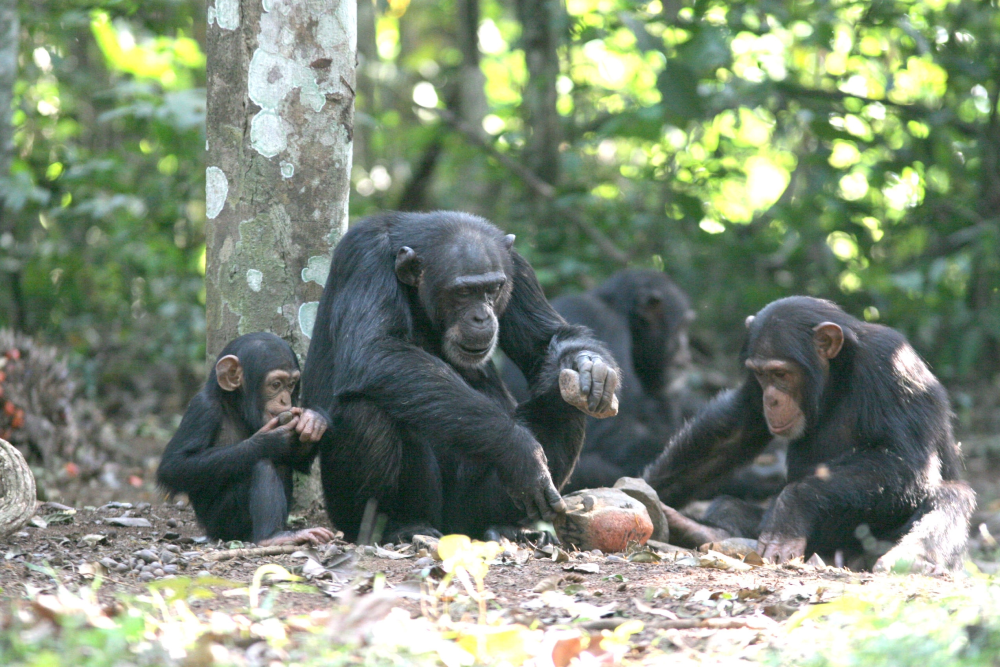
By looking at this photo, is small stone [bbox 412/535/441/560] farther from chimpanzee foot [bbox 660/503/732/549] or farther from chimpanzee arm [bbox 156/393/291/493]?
chimpanzee foot [bbox 660/503/732/549]

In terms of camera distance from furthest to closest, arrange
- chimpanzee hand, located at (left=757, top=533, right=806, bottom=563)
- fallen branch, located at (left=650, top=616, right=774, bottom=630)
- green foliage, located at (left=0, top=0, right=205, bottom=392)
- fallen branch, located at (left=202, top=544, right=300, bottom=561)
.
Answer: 1. green foliage, located at (left=0, top=0, right=205, bottom=392)
2. chimpanzee hand, located at (left=757, top=533, right=806, bottom=563)
3. fallen branch, located at (left=202, top=544, right=300, bottom=561)
4. fallen branch, located at (left=650, top=616, right=774, bottom=630)

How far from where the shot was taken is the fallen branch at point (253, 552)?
13.5 feet

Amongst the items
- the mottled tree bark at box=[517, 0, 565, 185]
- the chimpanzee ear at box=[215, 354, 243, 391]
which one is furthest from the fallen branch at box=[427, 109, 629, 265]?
the chimpanzee ear at box=[215, 354, 243, 391]

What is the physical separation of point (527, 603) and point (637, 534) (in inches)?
58.5

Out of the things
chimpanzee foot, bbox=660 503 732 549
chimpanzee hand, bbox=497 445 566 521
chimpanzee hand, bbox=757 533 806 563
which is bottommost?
chimpanzee foot, bbox=660 503 732 549

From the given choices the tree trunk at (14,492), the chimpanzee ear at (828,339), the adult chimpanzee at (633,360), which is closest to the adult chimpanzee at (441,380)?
the chimpanzee ear at (828,339)

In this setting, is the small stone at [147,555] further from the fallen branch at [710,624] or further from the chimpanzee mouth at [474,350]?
the fallen branch at [710,624]

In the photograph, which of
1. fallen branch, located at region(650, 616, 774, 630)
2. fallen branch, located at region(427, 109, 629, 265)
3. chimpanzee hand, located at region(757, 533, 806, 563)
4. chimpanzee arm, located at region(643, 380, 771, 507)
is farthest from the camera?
fallen branch, located at region(427, 109, 629, 265)

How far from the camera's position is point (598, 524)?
4.70 m

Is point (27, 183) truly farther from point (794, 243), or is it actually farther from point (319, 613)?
point (794, 243)

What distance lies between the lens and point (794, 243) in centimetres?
1022

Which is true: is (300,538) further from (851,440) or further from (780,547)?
(851,440)

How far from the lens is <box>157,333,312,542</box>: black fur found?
4.52 m

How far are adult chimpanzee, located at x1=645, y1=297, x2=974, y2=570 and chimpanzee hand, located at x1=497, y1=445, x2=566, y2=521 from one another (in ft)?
3.91
